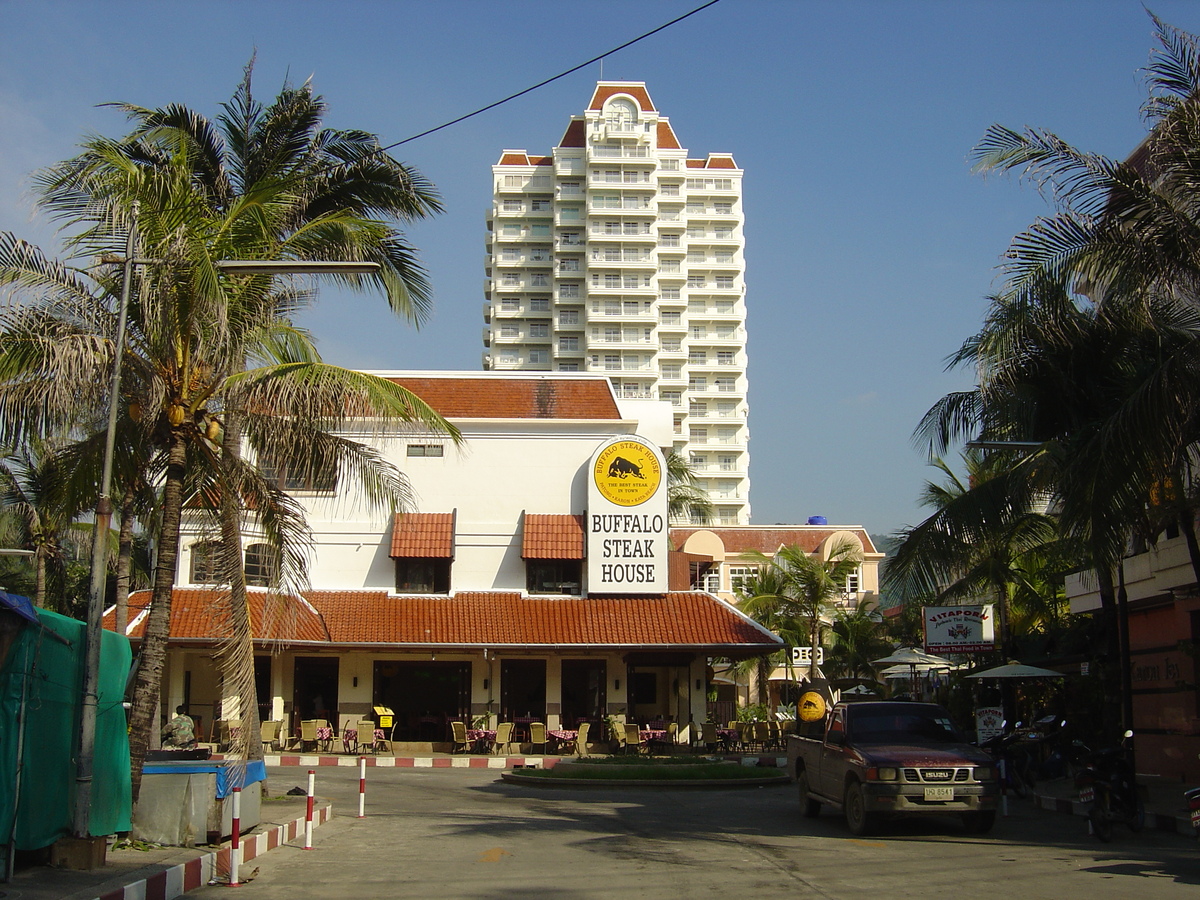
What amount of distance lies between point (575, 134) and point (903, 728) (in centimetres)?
8631

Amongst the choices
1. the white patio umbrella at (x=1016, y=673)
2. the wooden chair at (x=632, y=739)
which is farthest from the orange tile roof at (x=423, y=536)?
the white patio umbrella at (x=1016, y=673)

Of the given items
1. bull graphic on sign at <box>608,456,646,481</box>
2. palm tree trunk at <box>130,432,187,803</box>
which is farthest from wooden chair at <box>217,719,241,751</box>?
palm tree trunk at <box>130,432,187,803</box>

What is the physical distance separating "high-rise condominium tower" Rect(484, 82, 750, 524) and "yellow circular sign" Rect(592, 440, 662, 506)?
192ft

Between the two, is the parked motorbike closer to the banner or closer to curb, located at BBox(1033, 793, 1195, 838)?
curb, located at BBox(1033, 793, 1195, 838)

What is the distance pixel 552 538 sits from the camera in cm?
3164

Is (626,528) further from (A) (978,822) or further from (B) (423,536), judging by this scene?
(A) (978,822)

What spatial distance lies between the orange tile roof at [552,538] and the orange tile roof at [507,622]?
1.29 meters

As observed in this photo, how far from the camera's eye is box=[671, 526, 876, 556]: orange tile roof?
61625 millimetres

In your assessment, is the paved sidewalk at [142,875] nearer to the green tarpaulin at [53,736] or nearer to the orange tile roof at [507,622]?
the green tarpaulin at [53,736]

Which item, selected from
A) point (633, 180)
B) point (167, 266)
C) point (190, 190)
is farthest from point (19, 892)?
point (633, 180)

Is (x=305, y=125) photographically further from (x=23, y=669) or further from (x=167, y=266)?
(x=23, y=669)

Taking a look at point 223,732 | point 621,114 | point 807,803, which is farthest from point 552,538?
point 621,114

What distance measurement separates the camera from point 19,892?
8.71 meters

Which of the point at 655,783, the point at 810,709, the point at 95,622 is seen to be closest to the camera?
the point at 95,622
